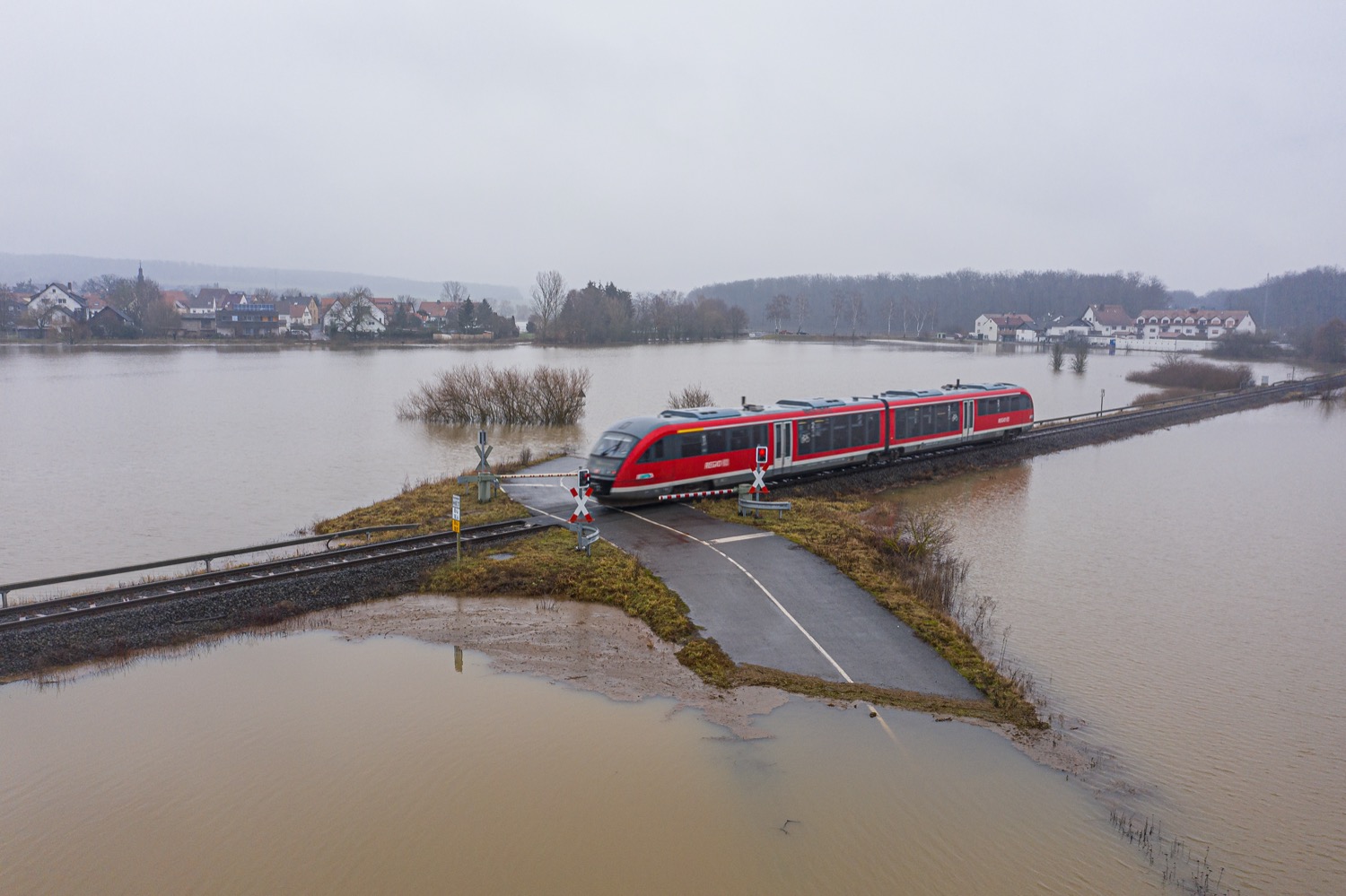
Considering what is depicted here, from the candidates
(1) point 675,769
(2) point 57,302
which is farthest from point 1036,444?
(2) point 57,302

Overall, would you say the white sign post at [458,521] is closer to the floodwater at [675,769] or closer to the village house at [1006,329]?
the floodwater at [675,769]

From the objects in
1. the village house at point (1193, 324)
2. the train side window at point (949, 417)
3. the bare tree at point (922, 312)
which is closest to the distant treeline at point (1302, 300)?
the village house at point (1193, 324)

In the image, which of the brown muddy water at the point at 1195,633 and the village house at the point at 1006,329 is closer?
the brown muddy water at the point at 1195,633

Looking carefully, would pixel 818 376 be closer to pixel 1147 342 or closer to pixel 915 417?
pixel 915 417

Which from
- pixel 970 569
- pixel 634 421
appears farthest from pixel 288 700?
pixel 970 569

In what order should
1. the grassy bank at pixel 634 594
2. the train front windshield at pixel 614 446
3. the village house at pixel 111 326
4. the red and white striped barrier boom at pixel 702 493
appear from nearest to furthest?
the grassy bank at pixel 634 594 → the train front windshield at pixel 614 446 → the red and white striped barrier boom at pixel 702 493 → the village house at pixel 111 326

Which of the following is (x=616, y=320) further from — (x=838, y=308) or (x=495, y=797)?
(x=495, y=797)

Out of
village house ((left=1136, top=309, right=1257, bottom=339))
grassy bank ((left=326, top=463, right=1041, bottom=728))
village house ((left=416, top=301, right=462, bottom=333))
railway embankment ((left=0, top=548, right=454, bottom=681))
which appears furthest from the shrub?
village house ((left=1136, top=309, right=1257, bottom=339))
